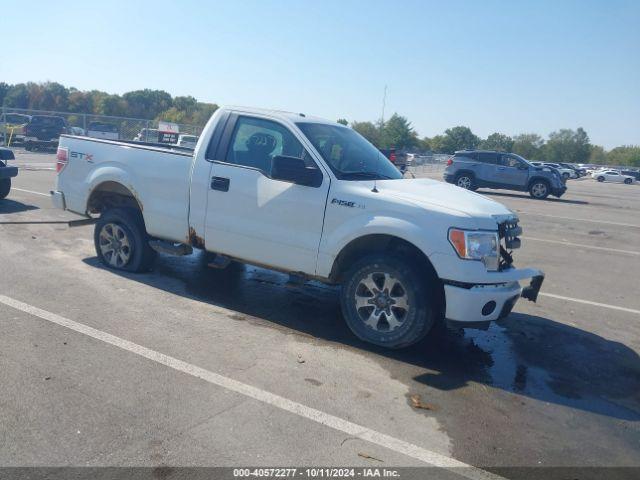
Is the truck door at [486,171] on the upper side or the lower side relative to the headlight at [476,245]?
upper

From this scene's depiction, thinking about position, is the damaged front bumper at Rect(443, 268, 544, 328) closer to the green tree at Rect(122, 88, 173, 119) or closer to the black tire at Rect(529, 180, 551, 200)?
the black tire at Rect(529, 180, 551, 200)

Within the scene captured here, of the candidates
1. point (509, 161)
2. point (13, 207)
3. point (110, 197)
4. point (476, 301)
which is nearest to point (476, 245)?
point (476, 301)

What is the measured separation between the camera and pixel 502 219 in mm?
5199

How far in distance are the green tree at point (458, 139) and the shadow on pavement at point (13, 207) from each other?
8353cm

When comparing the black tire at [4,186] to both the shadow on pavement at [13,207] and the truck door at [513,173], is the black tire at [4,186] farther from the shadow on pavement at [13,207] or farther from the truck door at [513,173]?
the truck door at [513,173]

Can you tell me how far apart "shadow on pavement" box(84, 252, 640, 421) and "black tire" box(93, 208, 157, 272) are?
155 millimetres

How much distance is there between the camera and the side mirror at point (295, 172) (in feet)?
17.6

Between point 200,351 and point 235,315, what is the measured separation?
1058mm

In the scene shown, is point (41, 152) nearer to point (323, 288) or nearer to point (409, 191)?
point (323, 288)

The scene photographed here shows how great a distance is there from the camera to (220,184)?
6031mm

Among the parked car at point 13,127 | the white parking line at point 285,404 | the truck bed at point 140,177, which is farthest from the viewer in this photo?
the parked car at point 13,127

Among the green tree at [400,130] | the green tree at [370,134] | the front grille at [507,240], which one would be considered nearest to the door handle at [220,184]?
the front grille at [507,240]

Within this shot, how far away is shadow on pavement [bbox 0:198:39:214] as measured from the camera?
35.3 feet

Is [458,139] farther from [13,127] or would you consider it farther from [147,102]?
[13,127]
